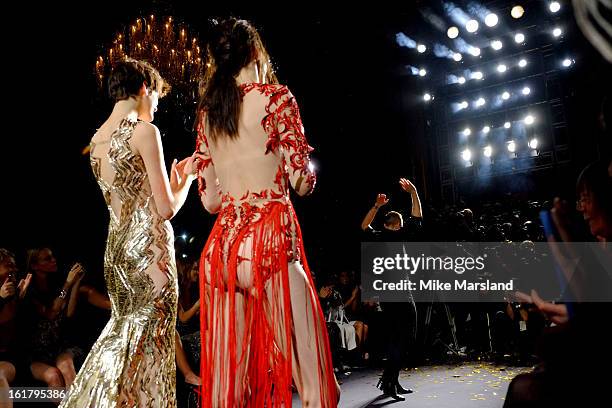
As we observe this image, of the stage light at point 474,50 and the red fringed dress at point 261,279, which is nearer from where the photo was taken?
the red fringed dress at point 261,279

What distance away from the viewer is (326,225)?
1145 cm

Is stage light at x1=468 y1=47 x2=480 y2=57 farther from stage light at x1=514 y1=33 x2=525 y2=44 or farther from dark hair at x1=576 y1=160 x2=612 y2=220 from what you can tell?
dark hair at x1=576 y1=160 x2=612 y2=220

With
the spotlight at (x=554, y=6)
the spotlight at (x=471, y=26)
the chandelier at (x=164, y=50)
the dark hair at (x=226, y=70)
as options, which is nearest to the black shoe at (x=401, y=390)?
the dark hair at (x=226, y=70)

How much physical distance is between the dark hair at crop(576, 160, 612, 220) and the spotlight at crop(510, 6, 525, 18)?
13.9m

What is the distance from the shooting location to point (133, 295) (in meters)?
2.35

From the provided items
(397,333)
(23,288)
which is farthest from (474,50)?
(23,288)

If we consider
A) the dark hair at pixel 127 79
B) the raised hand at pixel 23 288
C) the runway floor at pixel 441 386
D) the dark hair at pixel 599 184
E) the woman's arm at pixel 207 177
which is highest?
the dark hair at pixel 127 79

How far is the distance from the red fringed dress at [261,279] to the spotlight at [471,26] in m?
13.8

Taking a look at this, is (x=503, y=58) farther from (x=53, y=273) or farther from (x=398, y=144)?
(x=53, y=273)

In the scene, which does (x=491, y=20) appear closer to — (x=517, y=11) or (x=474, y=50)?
(x=517, y=11)

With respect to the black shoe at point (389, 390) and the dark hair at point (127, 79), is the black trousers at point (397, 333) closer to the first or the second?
the black shoe at point (389, 390)

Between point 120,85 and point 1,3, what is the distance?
13.4 feet

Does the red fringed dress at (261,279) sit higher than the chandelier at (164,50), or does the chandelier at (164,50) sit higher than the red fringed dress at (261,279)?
the chandelier at (164,50)

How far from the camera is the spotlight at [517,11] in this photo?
44.8ft
